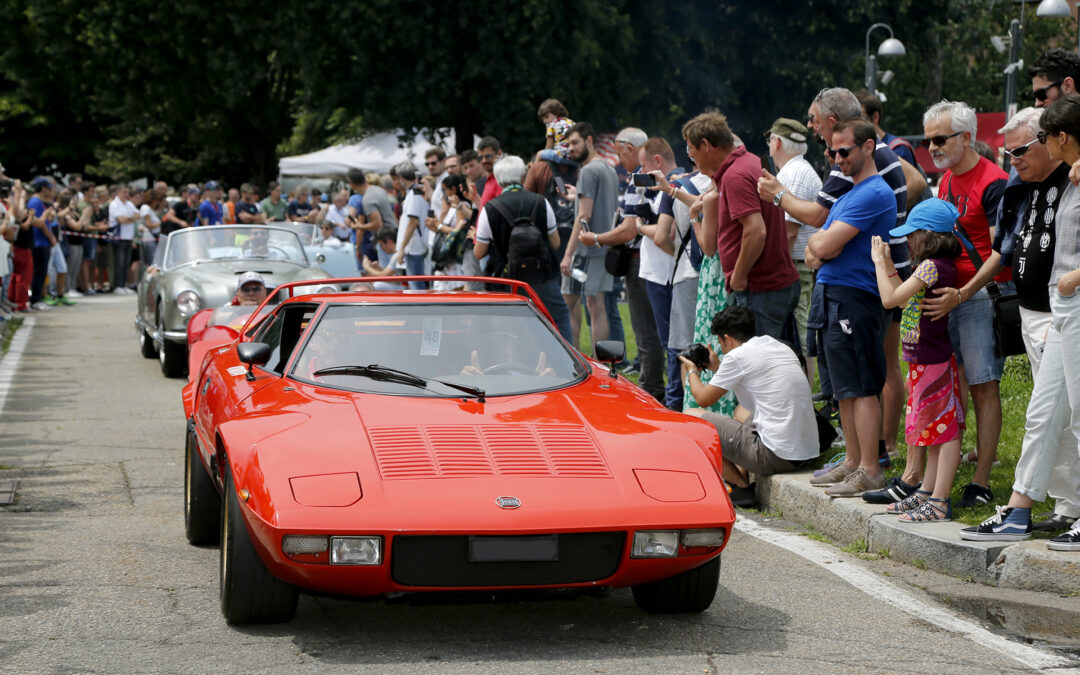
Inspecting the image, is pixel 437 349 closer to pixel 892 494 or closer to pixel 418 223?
pixel 892 494

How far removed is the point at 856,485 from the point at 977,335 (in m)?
0.96

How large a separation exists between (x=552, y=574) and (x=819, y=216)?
3.27m

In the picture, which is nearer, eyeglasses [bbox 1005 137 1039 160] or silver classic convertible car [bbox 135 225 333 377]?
eyeglasses [bbox 1005 137 1039 160]

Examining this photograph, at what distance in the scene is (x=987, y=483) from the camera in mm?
6680

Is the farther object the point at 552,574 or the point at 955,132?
the point at 955,132

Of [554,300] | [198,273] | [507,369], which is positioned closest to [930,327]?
[507,369]

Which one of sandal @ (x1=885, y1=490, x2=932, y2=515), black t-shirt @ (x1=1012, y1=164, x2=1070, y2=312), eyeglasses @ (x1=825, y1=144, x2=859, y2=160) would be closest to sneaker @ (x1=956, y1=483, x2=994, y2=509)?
sandal @ (x1=885, y1=490, x2=932, y2=515)

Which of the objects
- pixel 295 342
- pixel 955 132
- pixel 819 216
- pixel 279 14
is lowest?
pixel 295 342

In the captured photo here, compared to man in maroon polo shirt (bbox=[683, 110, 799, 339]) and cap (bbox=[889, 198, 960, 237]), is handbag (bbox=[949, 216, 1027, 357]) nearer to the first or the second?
cap (bbox=[889, 198, 960, 237])

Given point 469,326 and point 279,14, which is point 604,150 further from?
point 469,326

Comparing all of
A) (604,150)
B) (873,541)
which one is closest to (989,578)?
(873,541)

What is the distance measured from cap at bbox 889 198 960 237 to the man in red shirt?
178 millimetres

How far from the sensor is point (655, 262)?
374 inches

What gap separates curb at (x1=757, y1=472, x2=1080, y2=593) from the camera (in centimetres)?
553
